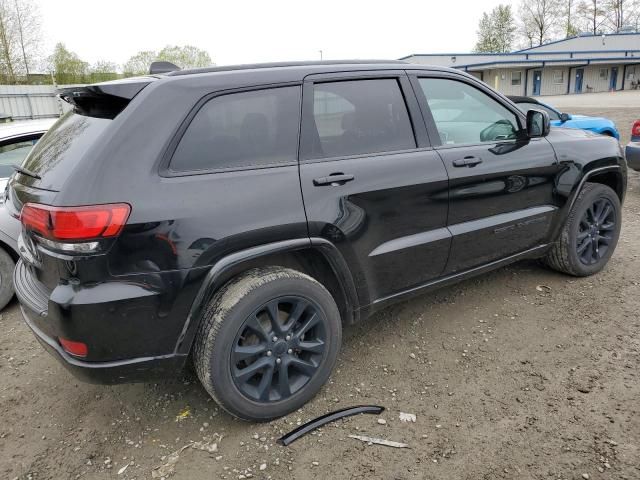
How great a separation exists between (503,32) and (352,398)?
2927 inches

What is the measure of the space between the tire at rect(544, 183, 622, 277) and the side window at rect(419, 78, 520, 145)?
96cm

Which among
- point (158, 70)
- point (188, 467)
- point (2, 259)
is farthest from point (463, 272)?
point (2, 259)

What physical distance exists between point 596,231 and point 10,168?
17.2 ft

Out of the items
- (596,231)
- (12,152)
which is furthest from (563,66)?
(12,152)

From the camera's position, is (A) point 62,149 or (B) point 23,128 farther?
(B) point 23,128

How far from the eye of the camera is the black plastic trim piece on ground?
256cm

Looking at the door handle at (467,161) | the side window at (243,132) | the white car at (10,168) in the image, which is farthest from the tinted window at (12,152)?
the door handle at (467,161)

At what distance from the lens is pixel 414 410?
2740mm

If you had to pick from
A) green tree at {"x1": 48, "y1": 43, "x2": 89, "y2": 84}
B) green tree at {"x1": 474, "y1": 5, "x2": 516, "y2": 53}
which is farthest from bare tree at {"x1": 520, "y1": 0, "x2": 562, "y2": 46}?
green tree at {"x1": 48, "y1": 43, "x2": 89, "y2": 84}

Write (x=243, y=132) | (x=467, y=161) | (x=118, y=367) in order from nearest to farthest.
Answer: (x=118, y=367)
(x=243, y=132)
(x=467, y=161)

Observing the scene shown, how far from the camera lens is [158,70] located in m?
3.01

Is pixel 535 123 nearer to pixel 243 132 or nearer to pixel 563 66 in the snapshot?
pixel 243 132

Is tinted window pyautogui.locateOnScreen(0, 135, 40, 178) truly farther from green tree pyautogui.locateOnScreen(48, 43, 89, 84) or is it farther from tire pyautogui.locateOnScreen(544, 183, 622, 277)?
green tree pyautogui.locateOnScreen(48, 43, 89, 84)

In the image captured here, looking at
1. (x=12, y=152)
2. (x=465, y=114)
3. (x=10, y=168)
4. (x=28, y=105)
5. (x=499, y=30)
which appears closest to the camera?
(x=465, y=114)
